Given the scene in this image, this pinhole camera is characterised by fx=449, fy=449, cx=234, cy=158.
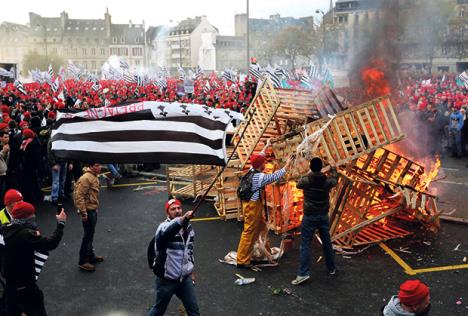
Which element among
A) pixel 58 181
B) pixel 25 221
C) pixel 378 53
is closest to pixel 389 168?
pixel 25 221

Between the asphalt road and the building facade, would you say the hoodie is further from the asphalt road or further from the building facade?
the building facade

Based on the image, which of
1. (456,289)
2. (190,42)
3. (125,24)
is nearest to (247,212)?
(456,289)

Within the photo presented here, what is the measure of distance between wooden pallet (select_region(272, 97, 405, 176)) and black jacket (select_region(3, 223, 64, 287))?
4456 mm

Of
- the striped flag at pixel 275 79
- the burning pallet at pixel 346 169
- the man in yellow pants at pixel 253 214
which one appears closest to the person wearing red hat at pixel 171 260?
the man in yellow pants at pixel 253 214

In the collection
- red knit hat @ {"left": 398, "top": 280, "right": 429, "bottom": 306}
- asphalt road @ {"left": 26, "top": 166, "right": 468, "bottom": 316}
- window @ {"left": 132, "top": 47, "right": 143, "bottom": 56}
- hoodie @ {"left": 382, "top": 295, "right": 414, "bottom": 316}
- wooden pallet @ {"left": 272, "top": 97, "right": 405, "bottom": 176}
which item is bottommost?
asphalt road @ {"left": 26, "top": 166, "right": 468, "bottom": 316}

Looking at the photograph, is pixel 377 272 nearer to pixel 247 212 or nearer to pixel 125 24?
pixel 247 212

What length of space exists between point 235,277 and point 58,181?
18.9 feet

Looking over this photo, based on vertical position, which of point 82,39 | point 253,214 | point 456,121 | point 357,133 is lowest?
point 253,214

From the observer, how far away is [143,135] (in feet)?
16.9

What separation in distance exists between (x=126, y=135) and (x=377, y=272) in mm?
4440

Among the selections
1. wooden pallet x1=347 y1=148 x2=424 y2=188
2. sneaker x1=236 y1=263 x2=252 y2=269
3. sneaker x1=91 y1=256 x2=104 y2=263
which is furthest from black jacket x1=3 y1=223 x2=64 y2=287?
wooden pallet x1=347 y1=148 x2=424 y2=188

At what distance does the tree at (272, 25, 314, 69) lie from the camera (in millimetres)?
61500

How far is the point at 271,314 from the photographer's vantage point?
5.84 metres

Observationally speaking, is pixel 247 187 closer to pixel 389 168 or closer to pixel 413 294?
pixel 389 168
